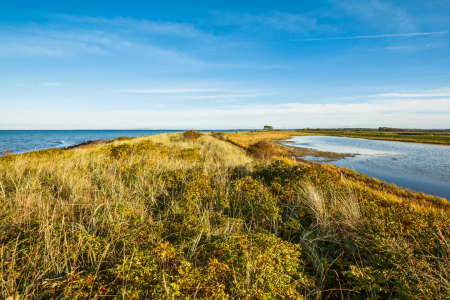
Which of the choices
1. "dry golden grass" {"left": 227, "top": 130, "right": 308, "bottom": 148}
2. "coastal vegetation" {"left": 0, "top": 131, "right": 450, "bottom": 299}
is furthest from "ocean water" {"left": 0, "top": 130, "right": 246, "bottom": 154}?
"dry golden grass" {"left": 227, "top": 130, "right": 308, "bottom": 148}

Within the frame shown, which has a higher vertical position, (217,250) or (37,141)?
(37,141)

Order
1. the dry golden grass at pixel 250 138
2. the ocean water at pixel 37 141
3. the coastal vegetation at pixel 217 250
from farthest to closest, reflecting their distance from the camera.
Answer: the dry golden grass at pixel 250 138
the ocean water at pixel 37 141
the coastal vegetation at pixel 217 250

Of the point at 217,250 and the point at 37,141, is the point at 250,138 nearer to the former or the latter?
the point at 217,250

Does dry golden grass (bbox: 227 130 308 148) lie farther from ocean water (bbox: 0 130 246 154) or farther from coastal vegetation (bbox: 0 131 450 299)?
coastal vegetation (bbox: 0 131 450 299)

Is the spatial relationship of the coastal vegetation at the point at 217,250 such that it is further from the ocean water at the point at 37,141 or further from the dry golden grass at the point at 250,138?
the dry golden grass at the point at 250,138

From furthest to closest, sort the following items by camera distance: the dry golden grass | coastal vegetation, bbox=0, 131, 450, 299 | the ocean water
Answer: the dry golden grass → the ocean water → coastal vegetation, bbox=0, 131, 450, 299

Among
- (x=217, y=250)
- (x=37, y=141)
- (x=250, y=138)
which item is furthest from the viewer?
(x=250, y=138)

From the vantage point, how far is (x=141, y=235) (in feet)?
10.2

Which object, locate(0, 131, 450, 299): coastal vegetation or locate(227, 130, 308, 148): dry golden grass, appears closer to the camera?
locate(0, 131, 450, 299): coastal vegetation

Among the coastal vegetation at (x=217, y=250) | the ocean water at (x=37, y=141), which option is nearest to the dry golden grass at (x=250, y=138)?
the ocean water at (x=37, y=141)

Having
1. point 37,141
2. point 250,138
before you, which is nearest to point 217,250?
point 250,138

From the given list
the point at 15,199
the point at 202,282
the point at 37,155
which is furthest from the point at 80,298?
the point at 37,155

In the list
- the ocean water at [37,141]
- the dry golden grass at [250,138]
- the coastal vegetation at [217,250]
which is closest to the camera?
the coastal vegetation at [217,250]

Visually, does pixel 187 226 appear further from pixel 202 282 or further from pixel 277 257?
pixel 277 257
